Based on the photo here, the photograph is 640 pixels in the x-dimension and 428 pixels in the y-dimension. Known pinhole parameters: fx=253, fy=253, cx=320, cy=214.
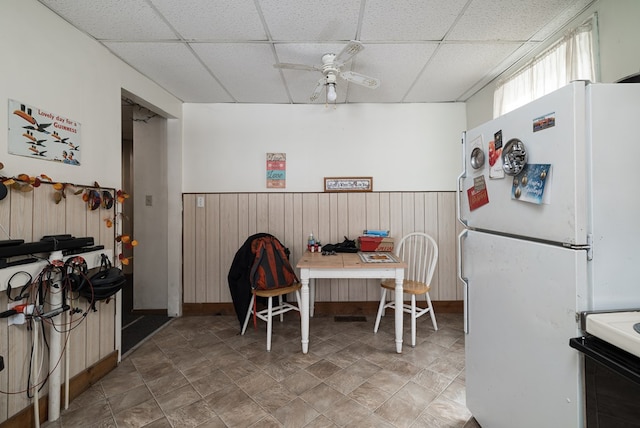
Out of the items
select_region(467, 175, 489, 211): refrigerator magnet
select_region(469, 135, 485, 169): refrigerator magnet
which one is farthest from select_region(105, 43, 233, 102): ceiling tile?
select_region(467, 175, 489, 211): refrigerator magnet

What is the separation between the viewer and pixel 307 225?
3098mm

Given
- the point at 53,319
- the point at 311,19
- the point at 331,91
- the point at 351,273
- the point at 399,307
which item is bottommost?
the point at 399,307

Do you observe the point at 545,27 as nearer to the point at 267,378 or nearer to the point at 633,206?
the point at 633,206

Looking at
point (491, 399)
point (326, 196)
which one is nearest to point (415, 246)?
point (326, 196)

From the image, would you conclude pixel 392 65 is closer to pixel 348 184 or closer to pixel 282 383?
pixel 348 184

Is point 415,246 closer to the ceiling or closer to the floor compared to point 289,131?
closer to the floor

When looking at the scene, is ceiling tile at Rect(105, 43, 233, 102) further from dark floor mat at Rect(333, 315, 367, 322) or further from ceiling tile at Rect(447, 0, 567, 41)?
dark floor mat at Rect(333, 315, 367, 322)

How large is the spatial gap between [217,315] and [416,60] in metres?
3.39

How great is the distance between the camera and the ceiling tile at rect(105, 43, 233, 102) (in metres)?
2.02

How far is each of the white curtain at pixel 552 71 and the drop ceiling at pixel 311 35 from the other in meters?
0.14

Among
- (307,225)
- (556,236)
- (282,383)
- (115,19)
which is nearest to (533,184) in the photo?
(556,236)

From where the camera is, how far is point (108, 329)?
1996 mm

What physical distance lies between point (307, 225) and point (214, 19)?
82.3 inches

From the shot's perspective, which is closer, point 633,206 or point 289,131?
point 633,206
